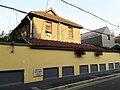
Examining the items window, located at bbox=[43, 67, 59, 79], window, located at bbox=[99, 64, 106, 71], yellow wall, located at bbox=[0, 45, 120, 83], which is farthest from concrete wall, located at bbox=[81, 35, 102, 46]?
window, located at bbox=[43, 67, 59, 79]

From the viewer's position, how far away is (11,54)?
38.7 feet

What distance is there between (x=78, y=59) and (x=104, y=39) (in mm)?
22386

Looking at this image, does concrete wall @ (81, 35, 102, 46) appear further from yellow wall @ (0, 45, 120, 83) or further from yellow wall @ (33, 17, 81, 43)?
yellow wall @ (0, 45, 120, 83)

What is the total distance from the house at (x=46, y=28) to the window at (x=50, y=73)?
677 centimetres

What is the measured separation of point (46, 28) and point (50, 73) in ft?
30.5

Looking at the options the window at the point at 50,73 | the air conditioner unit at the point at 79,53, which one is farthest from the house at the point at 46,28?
the window at the point at 50,73

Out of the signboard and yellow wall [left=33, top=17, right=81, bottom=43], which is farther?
yellow wall [left=33, top=17, right=81, bottom=43]

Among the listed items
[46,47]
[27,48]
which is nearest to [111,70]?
[46,47]

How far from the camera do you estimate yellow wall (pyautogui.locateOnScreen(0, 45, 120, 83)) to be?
1156 cm

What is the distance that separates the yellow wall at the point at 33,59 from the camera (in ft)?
37.9

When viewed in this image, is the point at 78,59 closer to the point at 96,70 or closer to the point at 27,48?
the point at 96,70

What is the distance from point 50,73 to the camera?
1441cm

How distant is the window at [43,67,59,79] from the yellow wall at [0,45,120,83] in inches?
13.4

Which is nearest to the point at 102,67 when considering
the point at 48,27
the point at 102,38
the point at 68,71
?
the point at 68,71
